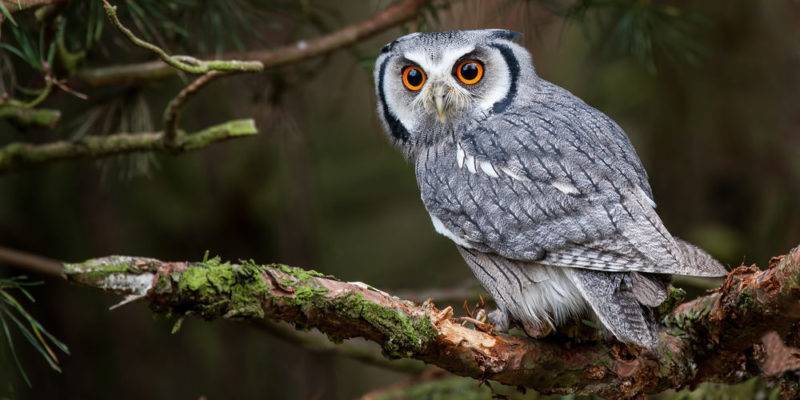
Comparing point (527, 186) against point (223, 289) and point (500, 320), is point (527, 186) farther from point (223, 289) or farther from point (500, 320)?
point (223, 289)

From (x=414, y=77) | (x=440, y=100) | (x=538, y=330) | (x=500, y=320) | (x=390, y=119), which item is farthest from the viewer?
(x=390, y=119)

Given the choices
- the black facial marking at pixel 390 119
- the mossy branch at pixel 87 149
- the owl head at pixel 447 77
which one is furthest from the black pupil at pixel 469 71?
the mossy branch at pixel 87 149

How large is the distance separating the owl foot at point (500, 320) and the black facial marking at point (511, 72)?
1.91ft

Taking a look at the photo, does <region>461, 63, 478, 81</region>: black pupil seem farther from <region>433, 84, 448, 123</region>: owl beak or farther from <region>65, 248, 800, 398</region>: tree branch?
<region>65, 248, 800, 398</region>: tree branch

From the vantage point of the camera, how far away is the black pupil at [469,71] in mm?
2535

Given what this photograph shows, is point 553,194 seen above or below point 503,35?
below

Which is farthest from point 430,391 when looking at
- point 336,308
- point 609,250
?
point 336,308

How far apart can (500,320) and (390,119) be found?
0.74 metres

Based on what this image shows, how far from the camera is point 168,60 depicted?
2041 millimetres

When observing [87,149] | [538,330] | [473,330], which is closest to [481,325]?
[473,330]

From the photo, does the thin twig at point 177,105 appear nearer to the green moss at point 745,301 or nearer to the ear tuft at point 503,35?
the ear tuft at point 503,35

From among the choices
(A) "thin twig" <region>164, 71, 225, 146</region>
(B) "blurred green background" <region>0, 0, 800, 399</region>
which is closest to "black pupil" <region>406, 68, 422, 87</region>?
(B) "blurred green background" <region>0, 0, 800, 399</region>

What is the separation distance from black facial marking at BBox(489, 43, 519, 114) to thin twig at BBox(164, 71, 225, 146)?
0.80m

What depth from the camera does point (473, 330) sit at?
83.8 inches
